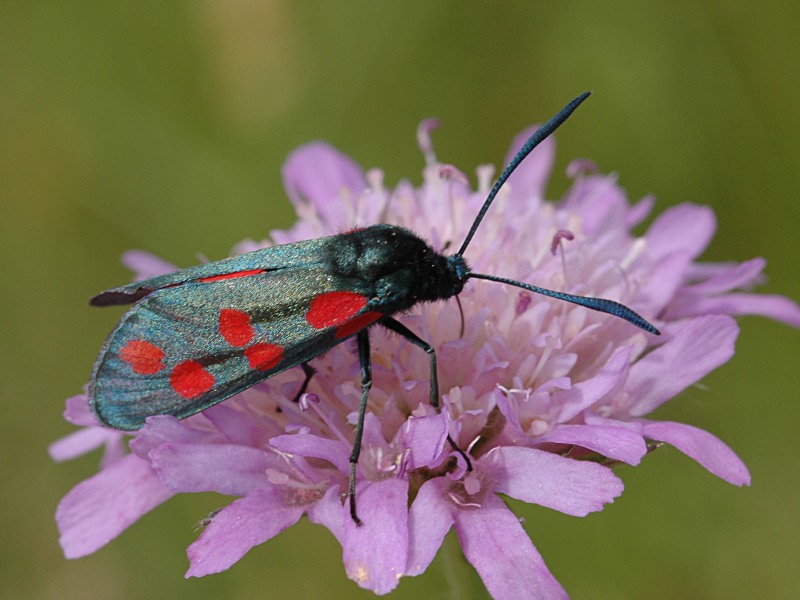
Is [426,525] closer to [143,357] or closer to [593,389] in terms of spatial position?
[593,389]

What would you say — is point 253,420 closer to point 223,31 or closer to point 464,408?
point 464,408

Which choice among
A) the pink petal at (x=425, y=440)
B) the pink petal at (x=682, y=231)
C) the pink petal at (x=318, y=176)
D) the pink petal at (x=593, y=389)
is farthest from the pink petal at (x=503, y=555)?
the pink petal at (x=318, y=176)

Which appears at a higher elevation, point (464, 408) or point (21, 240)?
point (21, 240)

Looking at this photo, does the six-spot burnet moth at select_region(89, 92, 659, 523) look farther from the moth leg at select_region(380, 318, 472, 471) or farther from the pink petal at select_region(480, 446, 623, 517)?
the pink petal at select_region(480, 446, 623, 517)

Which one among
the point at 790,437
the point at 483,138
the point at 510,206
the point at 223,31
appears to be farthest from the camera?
the point at 483,138

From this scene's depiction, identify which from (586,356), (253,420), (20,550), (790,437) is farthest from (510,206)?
(20,550)

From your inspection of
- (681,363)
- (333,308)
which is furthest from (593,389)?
(333,308)

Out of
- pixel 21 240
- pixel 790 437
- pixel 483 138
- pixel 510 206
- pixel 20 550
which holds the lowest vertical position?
pixel 790 437
